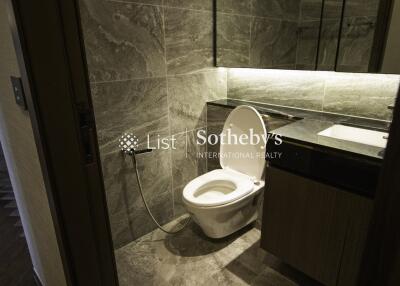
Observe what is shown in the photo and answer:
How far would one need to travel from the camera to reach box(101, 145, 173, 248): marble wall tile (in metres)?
1.79

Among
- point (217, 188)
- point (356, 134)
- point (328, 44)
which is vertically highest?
point (328, 44)

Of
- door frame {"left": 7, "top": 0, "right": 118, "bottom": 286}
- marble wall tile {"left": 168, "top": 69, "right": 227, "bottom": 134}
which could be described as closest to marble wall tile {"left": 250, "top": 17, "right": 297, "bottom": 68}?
marble wall tile {"left": 168, "top": 69, "right": 227, "bottom": 134}

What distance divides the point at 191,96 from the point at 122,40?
2.12 feet

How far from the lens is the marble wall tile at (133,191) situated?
1793 mm

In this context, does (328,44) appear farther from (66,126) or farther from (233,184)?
(66,126)

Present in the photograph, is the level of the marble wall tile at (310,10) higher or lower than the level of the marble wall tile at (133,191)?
higher

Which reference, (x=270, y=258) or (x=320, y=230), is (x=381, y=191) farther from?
(x=270, y=258)

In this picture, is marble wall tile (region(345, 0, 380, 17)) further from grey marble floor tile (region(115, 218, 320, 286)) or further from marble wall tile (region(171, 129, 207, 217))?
grey marble floor tile (region(115, 218, 320, 286))

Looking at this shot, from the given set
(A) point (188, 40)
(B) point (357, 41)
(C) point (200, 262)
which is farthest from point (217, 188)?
(B) point (357, 41)

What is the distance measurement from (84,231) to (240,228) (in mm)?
1332

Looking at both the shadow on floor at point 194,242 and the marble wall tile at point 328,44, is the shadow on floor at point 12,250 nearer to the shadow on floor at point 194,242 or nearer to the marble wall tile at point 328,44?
the shadow on floor at point 194,242

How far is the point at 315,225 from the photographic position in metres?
1.37

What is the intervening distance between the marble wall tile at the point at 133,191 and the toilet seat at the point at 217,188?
0.30 m

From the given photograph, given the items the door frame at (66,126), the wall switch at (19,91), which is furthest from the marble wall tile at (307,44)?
the wall switch at (19,91)
